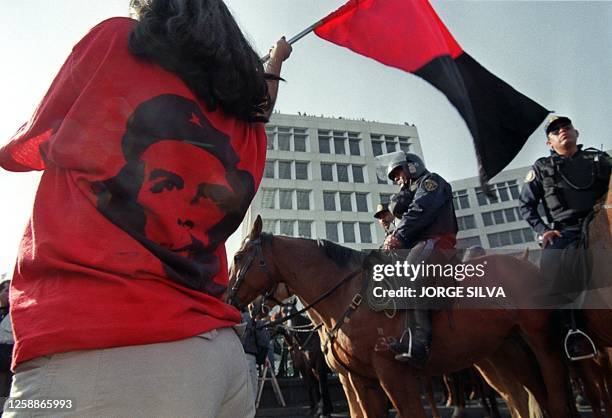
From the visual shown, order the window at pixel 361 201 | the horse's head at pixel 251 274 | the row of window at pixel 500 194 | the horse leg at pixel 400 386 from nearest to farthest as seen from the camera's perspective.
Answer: the horse leg at pixel 400 386 → the horse's head at pixel 251 274 → the window at pixel 361 201 → the row of window at pixel 500 194

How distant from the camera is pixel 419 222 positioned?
15.1 feet

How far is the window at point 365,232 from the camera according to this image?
46634 millimetres

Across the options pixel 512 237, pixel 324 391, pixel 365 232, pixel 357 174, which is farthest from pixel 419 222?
pixel 512 237

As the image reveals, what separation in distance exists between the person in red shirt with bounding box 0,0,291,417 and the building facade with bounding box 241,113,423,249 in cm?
4177

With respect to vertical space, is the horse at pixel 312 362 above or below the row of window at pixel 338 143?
below

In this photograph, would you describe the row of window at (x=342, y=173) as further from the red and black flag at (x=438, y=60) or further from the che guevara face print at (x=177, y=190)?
the che guevara face print at (x=177, y=190)

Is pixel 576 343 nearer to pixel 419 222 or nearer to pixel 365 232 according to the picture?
pixel 419 222

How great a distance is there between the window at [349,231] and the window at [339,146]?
9.18 metres

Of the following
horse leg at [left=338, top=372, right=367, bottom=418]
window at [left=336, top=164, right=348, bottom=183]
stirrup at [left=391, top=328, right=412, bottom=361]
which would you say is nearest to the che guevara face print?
stirrup at [left=391, top=328, right=412, bottom=361]

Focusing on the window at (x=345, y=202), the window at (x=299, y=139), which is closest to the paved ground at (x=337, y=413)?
the window at (x=345, y=202)

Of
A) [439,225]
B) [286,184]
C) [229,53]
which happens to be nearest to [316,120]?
[286,184]

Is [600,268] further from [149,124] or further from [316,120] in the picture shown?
[316,120]

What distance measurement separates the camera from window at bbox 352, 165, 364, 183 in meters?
49.3

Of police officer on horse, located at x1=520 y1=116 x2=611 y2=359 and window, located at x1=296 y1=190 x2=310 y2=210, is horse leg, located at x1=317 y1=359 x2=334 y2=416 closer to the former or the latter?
police officer on horse, located at x1=520 y1=116 x2=611 y2=359
